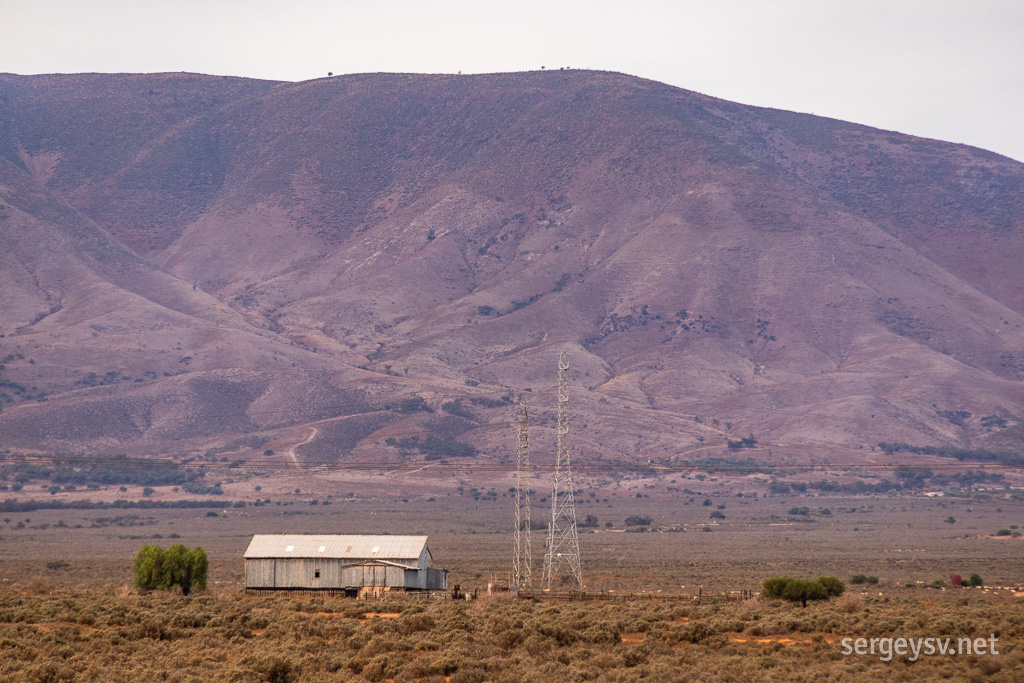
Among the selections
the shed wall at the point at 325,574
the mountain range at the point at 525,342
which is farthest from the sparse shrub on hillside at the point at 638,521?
the shed wall at the point at 325,574

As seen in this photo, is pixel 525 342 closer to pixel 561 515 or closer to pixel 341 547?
pixel 561 515

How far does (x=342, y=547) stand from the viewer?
41.5 m

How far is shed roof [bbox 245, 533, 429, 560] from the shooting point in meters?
40.8

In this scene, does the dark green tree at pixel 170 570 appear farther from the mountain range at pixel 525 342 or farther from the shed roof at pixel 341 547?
the mountain range at pixel 525 342

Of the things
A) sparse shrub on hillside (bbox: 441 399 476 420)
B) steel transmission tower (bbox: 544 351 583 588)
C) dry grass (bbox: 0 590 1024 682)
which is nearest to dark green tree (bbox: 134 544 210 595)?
dry grass (bbox: 0 590 1024 682)

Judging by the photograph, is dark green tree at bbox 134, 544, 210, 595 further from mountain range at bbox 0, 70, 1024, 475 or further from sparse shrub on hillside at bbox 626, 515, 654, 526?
mountain range at bbox 0, 70, 1024, 475

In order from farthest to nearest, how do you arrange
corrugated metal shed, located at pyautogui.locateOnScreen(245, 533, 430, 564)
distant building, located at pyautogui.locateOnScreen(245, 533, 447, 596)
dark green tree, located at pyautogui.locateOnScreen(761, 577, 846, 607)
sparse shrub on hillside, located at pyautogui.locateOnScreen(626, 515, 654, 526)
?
sparse shrub on hillside, located at pyautogui.locateOnScreen(626, 515, 654, 526) → corrugated metal shed, located at pyautogui.locateOnScreen(245, 533, 430, 564) → distant building, located at pyautogui.locateOnScreen(245, 533, 447, 596) → dark green tree, located at pyautogui.locateOnScreen(761, 577, 846, 607)

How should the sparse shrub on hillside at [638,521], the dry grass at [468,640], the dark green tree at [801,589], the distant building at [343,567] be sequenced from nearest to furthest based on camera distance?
the dry grass at [468,640], the dark green tree at [801,589], the distant building at [343,567], the sparse shrub on hillside at [638,521]

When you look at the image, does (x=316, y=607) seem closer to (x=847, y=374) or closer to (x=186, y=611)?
(x=186, y=611)

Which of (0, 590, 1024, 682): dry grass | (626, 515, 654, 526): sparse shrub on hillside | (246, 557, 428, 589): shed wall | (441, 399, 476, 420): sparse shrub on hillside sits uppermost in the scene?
(441, 399, 476, 420): sparse shrub on hillside

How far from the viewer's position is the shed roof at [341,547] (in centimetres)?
4078

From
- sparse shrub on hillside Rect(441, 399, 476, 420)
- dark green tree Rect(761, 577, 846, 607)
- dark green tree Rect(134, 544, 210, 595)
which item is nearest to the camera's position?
Result: dark green tree Rect(761, 577, 846, 607)

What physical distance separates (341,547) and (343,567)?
1212 mm

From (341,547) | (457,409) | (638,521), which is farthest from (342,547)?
(457,409)
